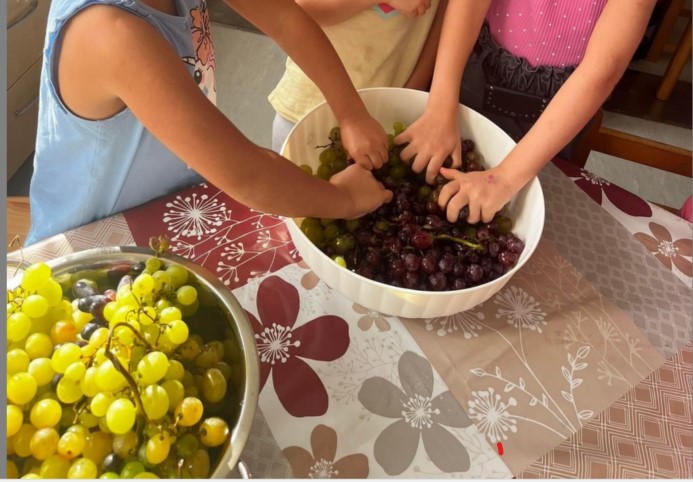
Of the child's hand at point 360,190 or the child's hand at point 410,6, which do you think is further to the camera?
the child's hand at point 410,6

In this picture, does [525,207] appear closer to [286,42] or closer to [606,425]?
[606,425]

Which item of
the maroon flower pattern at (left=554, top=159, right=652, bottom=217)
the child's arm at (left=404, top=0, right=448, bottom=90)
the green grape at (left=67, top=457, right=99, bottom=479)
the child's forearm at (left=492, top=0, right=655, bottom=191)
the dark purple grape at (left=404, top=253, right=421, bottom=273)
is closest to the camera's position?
the green grape at (left=67, top=457, right=99, bottom=479)

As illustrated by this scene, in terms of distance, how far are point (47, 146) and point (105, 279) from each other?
1.18ft

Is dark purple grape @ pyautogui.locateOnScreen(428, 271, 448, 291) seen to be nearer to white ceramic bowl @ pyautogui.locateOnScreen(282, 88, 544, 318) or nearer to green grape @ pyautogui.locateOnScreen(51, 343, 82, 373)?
white ceramic bowl @ pyautogui.locateOnScreen(282, 88, 544, 318)

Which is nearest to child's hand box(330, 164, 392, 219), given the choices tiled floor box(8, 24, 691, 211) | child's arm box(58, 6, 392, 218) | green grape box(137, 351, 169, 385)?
child's arm box(58, 6, 392, 218)

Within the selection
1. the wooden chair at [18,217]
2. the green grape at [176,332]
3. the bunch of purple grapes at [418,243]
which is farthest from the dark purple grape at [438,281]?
the wooden chair at [18,217]

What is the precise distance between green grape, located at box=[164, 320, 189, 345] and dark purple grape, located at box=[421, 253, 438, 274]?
30 centimetres

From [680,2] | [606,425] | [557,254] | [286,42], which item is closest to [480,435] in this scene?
[606,425]

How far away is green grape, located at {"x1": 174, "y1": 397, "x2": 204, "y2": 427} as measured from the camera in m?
0.54

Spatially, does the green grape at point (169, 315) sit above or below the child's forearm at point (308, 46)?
below

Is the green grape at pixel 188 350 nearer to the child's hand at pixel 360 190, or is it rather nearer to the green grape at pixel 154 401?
the green grape at pixel 154 401

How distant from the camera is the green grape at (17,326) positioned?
1.84 ft

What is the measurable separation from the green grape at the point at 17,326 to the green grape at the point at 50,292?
3 centimetres

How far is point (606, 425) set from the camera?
27.6 inches
